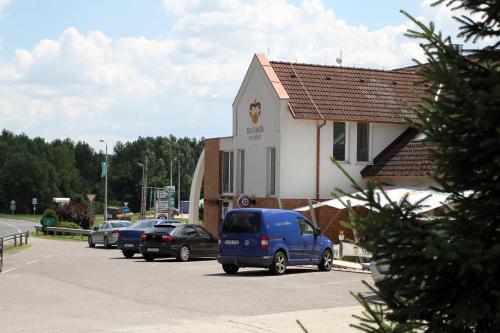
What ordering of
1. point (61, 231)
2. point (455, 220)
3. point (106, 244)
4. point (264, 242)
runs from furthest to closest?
point (61, 231) < point (106, 244) < point (264, 242) < point (455, 220)

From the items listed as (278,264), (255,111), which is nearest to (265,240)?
(278,264)

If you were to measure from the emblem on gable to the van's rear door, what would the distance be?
53.0 feet

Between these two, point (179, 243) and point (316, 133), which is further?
point (316, 133)

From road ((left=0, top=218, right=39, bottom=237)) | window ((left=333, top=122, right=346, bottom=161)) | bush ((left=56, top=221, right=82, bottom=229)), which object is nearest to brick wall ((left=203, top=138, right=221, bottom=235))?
window ((left=333, top=122, right=346, bottom=161))

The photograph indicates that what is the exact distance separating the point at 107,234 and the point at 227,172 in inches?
278

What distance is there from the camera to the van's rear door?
2528 centimetres

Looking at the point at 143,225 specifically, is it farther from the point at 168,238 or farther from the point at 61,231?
the point at 61,231

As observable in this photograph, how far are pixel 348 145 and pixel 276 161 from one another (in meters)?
3.55

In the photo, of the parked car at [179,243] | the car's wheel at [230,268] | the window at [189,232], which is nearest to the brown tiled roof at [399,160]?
the parked car at [179,243]

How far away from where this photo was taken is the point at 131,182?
153750 millimetres

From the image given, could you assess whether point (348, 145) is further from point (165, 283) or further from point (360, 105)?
point (165, 283)

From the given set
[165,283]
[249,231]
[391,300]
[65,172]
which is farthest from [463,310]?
[65,172]

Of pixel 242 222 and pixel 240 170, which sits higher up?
pixel 240 170

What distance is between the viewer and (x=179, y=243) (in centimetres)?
3262
